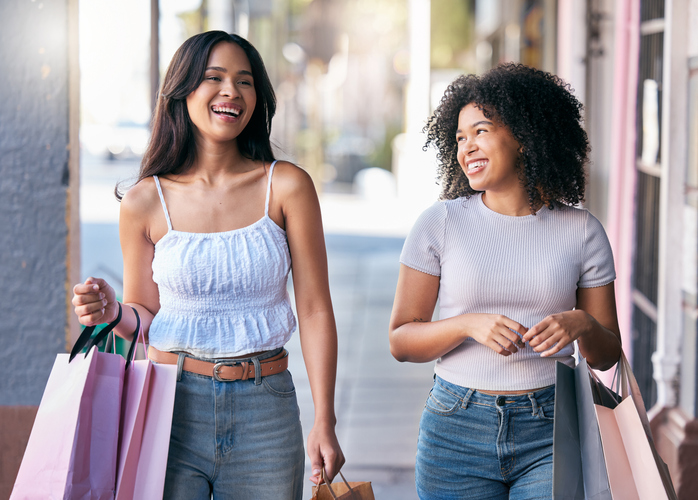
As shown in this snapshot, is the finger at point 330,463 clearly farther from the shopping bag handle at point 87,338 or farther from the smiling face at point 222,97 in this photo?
the smiling face at point 222,97

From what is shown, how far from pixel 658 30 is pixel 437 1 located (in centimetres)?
2176

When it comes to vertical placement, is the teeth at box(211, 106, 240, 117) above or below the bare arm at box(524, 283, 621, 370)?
above

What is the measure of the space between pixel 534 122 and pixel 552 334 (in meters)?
0.61

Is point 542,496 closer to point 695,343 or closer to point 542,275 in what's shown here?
point 542,275

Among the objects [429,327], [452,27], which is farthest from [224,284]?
[452,27]

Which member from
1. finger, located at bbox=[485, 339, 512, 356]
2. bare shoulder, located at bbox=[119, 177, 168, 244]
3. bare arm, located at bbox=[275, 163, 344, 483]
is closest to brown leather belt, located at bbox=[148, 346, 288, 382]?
bare arm, located at bbox=[275, 163, 344, 483]

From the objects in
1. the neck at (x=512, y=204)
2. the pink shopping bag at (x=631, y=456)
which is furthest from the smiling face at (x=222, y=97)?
the pink shopping bag at (x=631, y=456)

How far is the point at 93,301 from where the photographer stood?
75.4 inches

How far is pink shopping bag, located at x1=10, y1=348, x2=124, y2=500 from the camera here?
1.79 metres

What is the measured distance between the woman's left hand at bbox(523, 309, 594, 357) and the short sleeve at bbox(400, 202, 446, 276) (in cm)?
38

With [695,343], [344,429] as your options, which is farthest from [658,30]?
[344,429]

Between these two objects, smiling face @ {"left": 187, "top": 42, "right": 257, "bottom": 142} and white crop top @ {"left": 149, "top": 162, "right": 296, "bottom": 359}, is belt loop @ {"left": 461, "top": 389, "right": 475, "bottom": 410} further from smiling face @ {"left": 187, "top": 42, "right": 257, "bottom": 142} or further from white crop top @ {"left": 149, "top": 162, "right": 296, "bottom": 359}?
smiling face @ {"left": 187, "top": 42, "right": 257, "bottom": 142}

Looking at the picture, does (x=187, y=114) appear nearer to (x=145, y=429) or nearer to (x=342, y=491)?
(x=145, y=429)

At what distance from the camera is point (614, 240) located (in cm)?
484
